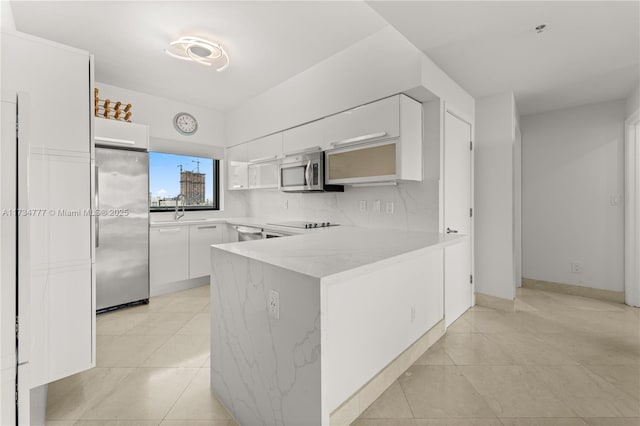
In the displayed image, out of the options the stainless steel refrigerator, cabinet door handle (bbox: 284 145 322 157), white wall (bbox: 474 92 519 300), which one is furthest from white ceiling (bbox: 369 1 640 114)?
the stainless steel refrigerator

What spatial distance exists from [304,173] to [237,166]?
5.61 feet

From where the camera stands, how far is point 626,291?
332 centimetres

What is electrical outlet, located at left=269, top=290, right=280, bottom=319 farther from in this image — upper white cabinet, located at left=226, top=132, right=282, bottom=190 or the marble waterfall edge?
upper white cabinet, located at left=226, top=132, right=282, bottom=190

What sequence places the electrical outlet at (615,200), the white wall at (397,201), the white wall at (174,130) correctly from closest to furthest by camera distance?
the white wall at (397,201)
the electrical outlet at (615,200)
the white wall at (174,130)

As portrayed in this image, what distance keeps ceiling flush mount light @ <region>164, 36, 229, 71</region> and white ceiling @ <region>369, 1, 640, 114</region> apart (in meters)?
1.46

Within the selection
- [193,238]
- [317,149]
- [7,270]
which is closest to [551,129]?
[317,149]

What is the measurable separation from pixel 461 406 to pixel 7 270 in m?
2.21

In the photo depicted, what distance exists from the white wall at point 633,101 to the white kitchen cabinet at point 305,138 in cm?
320

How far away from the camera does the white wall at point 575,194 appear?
344 centimetres

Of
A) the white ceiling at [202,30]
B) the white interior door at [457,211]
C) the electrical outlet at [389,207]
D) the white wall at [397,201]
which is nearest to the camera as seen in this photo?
the white ceiling at [202,30]

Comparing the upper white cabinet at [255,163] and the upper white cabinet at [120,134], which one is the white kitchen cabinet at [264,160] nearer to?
the upper white cabinet at [255,163]

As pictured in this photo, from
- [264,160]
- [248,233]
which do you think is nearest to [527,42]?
[264,160]

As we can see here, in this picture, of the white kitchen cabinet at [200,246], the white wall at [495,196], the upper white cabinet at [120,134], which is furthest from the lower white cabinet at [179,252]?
the white wall at [495,196]

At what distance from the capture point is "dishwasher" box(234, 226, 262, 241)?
11.2ft
